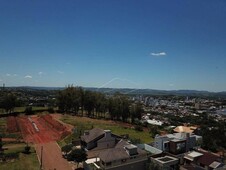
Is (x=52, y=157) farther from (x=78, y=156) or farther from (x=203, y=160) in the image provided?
(x=203, y=160)

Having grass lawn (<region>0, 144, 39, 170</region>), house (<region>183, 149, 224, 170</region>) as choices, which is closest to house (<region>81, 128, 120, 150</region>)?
grass lawn (<region>0, 144, 39, 170</region>)

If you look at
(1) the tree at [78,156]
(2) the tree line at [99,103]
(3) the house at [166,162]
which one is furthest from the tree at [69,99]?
(3) the house at [166,162]

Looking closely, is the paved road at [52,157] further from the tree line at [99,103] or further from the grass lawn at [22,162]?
the tree line at [99,103]

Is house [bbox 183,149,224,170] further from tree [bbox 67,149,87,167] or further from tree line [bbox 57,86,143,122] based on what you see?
tree line [bbox 57,86,143,122]

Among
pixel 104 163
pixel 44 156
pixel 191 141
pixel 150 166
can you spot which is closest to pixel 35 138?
pixel 44 156

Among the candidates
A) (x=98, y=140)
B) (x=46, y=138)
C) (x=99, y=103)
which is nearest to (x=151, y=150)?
(x=98, y=140)
